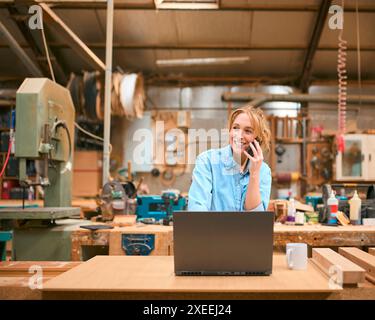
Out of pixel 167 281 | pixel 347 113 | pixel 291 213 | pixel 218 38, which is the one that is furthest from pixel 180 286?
pixel 347 113

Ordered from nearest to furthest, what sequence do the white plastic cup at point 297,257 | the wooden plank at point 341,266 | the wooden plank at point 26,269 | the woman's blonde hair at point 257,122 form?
the wooden plank at point 341,266
the white plastic cup at point 297,257
the wooden plank at point 26,269
the woman's blonde hair at point 257,122

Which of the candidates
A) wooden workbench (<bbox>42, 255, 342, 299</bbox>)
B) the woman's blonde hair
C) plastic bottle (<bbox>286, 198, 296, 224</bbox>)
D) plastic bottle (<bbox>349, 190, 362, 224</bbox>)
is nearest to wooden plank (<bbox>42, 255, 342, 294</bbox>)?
wooden workbench (<bbox>42, 255, 342, 299</bbox>)

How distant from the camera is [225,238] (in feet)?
4.41

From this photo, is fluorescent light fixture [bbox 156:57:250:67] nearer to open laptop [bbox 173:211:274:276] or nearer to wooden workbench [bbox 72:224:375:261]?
wooden workbench [bbox 72:224:375:261]

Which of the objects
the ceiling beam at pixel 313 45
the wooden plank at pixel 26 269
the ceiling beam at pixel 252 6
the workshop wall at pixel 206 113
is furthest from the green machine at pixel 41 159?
the ceiling beam at pixel 313 45

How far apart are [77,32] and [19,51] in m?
0.94

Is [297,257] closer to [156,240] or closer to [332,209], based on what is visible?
[156,240]

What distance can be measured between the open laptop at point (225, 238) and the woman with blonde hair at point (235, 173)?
21.3 inches

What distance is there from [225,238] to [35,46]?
5.08 meters

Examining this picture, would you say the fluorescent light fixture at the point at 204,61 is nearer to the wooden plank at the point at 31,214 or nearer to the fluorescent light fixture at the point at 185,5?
the fluorescent light fixture at the point at 185,5

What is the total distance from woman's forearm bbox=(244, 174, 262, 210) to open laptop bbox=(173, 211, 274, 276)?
55 centimetres

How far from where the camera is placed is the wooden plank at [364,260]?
1502mm
